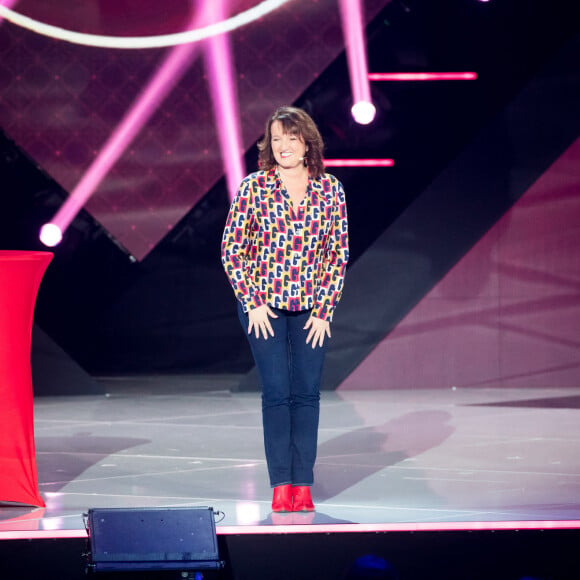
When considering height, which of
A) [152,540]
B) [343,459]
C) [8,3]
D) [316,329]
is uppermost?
[8,3]

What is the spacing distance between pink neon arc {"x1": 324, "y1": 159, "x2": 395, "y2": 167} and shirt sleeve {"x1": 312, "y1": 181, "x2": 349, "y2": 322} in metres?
3.14

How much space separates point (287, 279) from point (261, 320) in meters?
0.14

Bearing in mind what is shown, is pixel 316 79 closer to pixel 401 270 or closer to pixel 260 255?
pixel 401 270

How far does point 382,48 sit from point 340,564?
4186 mm

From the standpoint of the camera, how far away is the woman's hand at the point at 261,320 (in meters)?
2.53

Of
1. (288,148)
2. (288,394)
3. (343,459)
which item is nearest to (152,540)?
(288,394)

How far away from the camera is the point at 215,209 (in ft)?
18.8

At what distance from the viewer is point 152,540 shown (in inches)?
80.1

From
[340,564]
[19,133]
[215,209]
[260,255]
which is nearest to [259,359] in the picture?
[260,255]

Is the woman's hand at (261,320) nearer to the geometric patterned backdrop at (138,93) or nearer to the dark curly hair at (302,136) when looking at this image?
the dark curly hair at (302,136)

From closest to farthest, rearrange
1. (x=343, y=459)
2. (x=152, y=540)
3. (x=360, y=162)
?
(x=152, y=540) < (x=343, y=459) < (x=360, y=162)

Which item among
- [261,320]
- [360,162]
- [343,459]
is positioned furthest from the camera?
[360,162]

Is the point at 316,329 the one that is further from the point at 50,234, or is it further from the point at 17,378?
the point at 50,234

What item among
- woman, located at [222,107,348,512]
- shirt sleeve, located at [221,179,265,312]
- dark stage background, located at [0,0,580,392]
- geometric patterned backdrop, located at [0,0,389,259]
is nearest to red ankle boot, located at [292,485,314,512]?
woman, located at [222,107,348,512]
